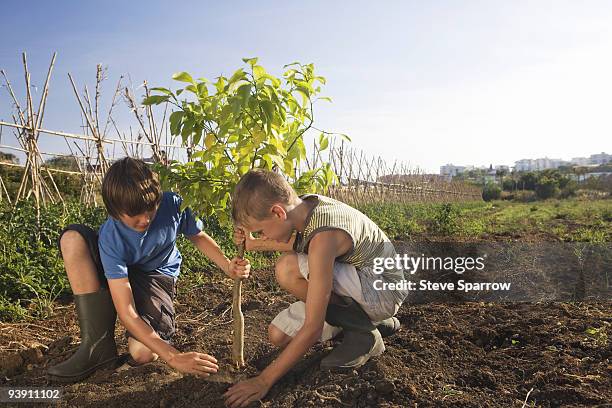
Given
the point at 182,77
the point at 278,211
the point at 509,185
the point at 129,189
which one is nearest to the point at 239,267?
the point at 278,211

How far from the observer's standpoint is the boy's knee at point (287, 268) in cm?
229

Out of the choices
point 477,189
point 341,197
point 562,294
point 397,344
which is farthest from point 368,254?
point 477,189

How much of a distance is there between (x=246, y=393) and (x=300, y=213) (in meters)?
0.76

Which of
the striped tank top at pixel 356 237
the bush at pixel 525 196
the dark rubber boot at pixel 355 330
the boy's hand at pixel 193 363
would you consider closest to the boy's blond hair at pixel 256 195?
the striped tank top at pixel 356 237

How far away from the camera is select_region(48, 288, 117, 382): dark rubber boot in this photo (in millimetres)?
2340

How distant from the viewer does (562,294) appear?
3848mm

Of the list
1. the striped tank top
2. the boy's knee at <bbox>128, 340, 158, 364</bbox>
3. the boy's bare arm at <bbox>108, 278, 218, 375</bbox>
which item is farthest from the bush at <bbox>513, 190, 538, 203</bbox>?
the boy's bare arm at <bbox>108, 278, 218, 375</bbox>

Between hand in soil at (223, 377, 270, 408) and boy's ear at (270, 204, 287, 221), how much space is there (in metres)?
0.65

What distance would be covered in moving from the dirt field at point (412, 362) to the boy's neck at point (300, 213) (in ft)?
2.20

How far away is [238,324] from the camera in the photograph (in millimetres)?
2279

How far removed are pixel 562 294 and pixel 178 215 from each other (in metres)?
3.01

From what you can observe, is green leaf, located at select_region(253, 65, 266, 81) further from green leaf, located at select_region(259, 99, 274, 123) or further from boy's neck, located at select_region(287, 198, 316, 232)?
boy's neck, located at select_region(287, 198, 316, 232)

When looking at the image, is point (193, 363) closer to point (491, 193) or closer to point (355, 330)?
point (355, 330)

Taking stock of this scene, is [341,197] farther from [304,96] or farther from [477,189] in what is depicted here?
[477,189]
